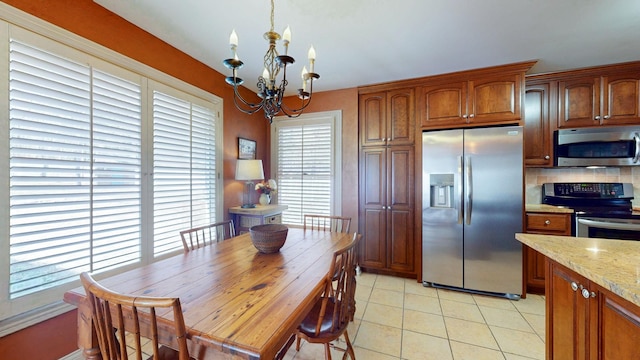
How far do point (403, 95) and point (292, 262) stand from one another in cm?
258

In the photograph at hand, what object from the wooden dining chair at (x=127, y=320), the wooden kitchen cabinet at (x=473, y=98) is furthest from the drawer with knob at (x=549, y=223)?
the wooden dining chair at (x=127, y=320)

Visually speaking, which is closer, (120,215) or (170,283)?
(170,283)

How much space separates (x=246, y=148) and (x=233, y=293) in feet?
8.22

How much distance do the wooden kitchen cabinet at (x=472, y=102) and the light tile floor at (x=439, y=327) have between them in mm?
1951

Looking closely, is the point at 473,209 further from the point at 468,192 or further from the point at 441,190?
the point at 441,190

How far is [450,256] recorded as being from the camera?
109 inches

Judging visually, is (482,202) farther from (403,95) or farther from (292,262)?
(292,262)

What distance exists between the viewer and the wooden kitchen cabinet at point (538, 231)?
8.38 feet

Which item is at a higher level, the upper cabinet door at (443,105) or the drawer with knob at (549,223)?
the upper cabinet door at (443,105)

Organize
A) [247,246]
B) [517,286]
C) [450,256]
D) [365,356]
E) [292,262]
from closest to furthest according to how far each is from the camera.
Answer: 1. [292,262]
2. [365,356]
3. [247,246]
4. [517,286]
5. [450,256]

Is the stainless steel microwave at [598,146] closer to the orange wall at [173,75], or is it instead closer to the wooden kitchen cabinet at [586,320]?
the wooden kitchen cabinet at [586,320]

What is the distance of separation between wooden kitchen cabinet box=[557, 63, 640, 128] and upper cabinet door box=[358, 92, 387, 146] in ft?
6.42

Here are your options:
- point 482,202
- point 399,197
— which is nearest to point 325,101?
point 399,197

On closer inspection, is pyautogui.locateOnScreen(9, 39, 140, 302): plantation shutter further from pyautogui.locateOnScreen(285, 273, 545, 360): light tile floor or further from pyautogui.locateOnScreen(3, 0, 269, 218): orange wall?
pyautogui.locateOnScreen(285, 273, 545, 360): light tile floor
